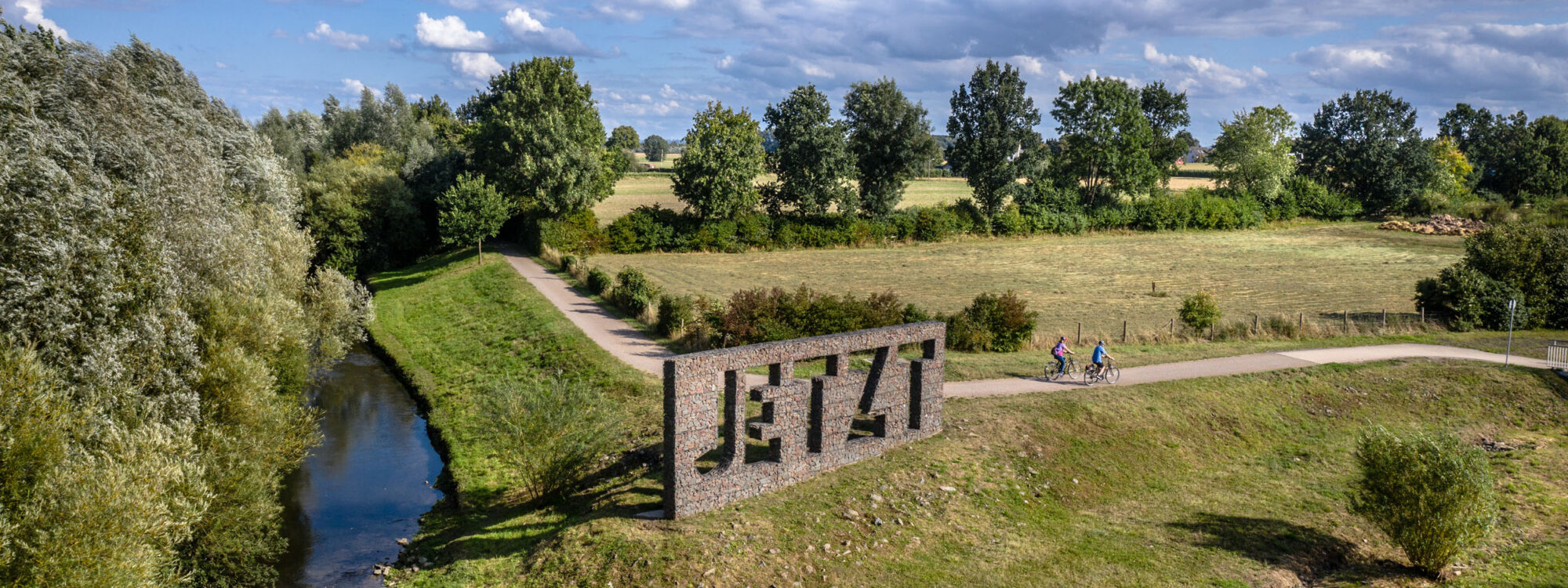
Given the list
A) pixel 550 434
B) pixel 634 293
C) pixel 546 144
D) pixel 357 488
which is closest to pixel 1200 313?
pixel 634 293

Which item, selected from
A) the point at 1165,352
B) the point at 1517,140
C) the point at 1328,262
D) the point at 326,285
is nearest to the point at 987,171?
the point at 1328,262

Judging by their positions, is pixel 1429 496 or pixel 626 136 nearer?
pixel 1429 496

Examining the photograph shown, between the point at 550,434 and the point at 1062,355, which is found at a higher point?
the point at 1062,355

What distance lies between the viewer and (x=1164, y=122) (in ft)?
263

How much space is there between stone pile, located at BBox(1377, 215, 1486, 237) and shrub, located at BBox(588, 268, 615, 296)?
70048 mm

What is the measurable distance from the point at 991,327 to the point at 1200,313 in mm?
8566

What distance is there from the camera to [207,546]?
16672 millimetres

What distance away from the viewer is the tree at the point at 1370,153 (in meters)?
85.5

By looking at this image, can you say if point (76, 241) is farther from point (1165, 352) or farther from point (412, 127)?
point (412, 127)

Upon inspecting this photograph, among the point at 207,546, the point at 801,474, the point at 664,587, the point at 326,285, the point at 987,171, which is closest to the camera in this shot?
the point at 664,587

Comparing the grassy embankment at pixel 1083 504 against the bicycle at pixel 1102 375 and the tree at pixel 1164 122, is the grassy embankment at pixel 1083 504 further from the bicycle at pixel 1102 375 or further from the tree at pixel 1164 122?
the tree at pixel 1164 122

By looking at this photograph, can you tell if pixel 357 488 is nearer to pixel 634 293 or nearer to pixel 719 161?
pixel 634 293

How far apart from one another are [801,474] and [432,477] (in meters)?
10.8

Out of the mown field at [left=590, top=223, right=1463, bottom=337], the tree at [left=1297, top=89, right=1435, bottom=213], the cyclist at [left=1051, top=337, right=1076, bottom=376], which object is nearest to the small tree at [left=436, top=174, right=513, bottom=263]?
the mown field at [left=590, top=223, right=1463, bottom=337]
